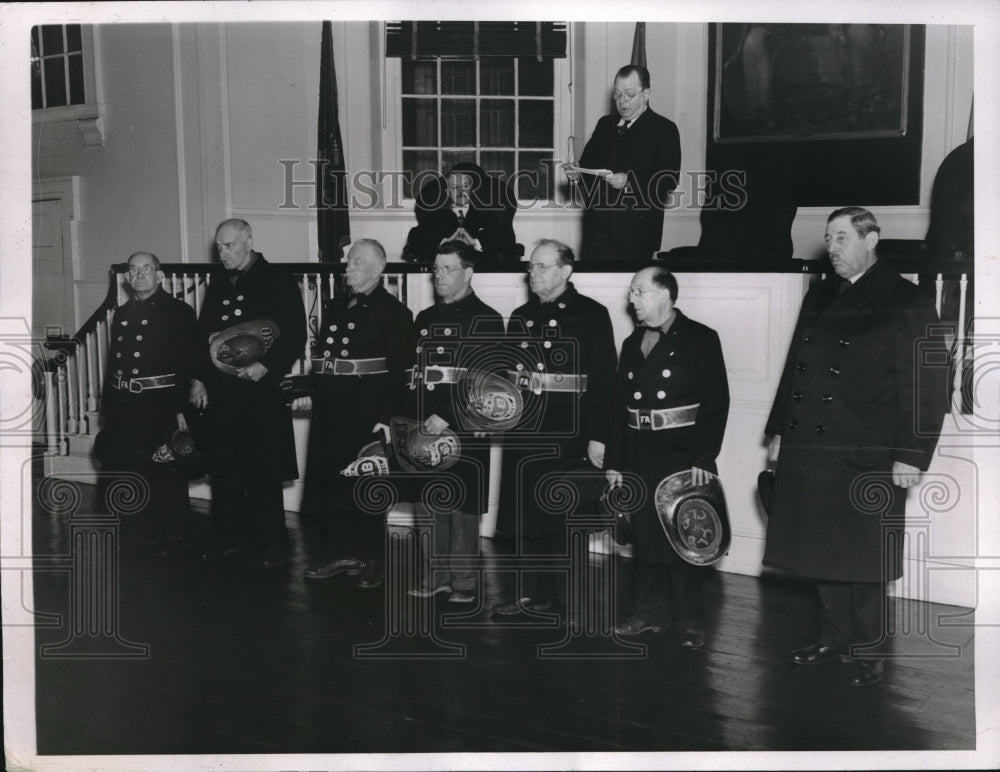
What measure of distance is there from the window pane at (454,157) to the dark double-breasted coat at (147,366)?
1.00 m

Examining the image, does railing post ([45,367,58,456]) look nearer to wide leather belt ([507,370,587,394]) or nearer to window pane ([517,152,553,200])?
wide leather belt ([507,370,587,394])

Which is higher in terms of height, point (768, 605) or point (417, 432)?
point (417, 432)

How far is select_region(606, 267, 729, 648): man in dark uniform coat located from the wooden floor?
11cm

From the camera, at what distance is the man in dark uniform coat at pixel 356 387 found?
3.29 meters

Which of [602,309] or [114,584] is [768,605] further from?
[114,584]

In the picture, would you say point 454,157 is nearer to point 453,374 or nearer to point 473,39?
point 473,39

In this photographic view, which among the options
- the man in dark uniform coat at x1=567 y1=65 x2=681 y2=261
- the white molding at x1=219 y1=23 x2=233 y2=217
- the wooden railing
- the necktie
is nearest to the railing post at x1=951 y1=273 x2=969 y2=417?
the wooden railing

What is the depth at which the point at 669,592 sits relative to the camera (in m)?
3.12

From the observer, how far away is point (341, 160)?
3543 mm

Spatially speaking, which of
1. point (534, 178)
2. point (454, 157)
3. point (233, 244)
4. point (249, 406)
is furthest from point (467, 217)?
point (249, 406)

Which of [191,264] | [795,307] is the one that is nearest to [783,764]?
[795,307]

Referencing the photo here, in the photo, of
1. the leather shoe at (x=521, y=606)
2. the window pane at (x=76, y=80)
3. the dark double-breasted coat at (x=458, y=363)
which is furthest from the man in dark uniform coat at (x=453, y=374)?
the window pane at (x=76, y=80)

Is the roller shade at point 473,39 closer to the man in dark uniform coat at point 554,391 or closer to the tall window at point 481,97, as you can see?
the tall window at point 481,97

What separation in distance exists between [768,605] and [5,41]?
2921 millimetres
